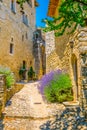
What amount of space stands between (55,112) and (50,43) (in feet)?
32.9

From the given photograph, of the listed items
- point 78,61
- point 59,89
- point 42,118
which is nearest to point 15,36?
point 59,89

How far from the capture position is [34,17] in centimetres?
2581

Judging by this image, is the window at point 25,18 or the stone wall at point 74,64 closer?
the stone wall at point 74,64

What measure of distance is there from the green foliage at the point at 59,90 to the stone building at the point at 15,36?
9.61 m

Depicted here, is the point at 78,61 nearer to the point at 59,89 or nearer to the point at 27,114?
the point at 59,89

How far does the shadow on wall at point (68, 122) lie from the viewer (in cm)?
590

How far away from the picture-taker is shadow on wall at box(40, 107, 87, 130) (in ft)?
19.4

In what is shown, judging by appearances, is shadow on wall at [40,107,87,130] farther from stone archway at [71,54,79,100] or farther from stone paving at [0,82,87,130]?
stone archway at [71,54,79,100]

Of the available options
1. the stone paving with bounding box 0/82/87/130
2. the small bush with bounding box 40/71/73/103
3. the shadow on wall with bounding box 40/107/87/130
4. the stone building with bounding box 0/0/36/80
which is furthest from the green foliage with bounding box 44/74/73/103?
the stone building with bounding box 0/0/36/80

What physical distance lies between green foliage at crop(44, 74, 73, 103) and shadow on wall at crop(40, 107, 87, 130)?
123 centimetres

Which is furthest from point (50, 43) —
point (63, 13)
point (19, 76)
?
point (63, 13)

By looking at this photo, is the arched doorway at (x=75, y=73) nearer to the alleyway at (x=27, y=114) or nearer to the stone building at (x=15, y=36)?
the alleyway at (x=27, y=114)

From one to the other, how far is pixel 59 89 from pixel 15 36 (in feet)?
42.6

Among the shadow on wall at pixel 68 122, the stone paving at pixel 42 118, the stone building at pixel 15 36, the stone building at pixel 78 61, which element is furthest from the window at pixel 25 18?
the shadow on wall at pixel 68 122
